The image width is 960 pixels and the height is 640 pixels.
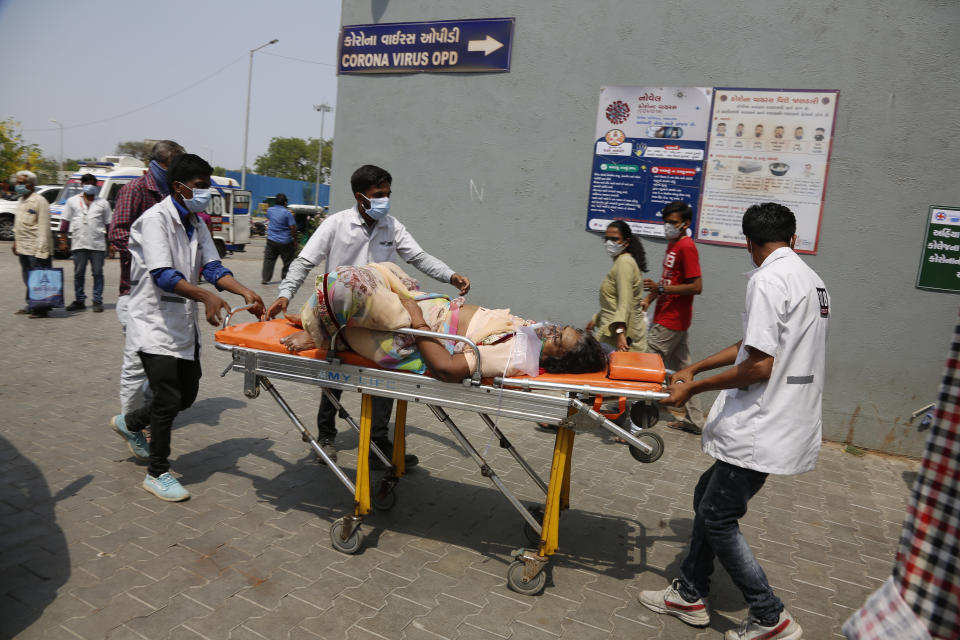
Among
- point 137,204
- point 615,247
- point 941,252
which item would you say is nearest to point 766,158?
point 941,252

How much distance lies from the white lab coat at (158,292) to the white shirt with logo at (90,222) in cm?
652

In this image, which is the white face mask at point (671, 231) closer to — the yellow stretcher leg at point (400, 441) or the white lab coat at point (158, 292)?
the yellow stretcher leg at point (400, 441)

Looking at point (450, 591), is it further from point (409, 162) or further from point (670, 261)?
point (409, 162)

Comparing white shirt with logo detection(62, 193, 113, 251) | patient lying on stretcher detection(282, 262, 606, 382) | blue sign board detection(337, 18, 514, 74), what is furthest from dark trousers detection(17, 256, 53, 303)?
patient lying on stretcher detection(282, 262, 606, 382)

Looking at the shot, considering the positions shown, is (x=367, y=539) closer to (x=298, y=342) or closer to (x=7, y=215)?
(x=298, y=342)

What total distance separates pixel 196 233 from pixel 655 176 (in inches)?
166

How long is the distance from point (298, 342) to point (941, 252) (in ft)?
17.4

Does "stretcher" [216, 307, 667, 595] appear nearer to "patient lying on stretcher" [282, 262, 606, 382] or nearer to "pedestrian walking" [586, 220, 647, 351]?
"patient lying on stretcher" [282, 262, 606, 382]

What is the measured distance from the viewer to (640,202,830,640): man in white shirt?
9.08 feet

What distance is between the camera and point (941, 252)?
18.1 ft

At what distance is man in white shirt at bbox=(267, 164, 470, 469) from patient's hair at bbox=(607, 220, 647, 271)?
71.7 inches

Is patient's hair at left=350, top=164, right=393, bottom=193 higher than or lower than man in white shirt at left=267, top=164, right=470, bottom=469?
higher

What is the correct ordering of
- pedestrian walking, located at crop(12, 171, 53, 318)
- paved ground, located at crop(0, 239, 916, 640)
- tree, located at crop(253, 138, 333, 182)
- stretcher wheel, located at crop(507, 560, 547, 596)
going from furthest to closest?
tree, located at crop(253, 138, 333, 182) < pedestrian walking, located at crop(12, 171, 53, 318) < stretcher wheel, located at crop(507, 560, 547, 596) < paved ground, located at crop(0, 239, 916, 640)

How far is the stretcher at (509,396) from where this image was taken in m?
3.08
